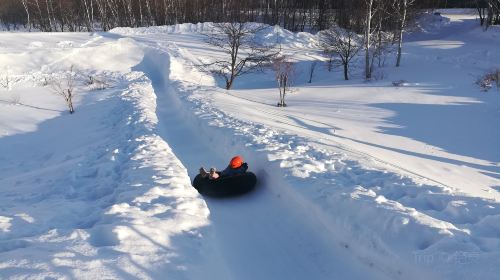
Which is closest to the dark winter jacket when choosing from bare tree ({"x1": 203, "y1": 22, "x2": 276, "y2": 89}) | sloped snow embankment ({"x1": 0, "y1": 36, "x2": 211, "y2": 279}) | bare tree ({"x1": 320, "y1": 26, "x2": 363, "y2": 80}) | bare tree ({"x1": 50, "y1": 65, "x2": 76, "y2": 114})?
sloped snow embankment ({"x1": 0, "y1": 36, "x2": 211, "y2": 279})

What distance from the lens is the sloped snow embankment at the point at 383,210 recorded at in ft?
19.2

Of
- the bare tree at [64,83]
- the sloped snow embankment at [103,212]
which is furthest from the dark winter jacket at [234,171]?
the bare tree at [64,83]

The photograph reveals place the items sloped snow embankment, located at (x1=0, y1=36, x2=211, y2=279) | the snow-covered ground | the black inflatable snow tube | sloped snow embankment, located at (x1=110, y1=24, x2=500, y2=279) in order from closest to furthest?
sloped snow embankment, located at (x1=0, y1=36, x2=211, y2=279)
sloped snow embankment, located at (x1=110, y1=24, x2=500, y2=279)
the snow-covered ground
the black inflatable snow tube

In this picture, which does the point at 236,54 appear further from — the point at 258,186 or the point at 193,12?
the point at 193,12

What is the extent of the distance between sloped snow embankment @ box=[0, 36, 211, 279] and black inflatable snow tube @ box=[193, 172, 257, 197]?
Result: 1.24 ft

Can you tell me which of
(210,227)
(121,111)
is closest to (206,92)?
(121,111)

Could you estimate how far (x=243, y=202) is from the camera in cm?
945

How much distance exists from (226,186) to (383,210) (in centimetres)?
359

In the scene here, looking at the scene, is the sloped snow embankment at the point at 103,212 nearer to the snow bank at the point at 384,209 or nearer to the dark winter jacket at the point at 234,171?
the dark winter jacket at the point at 234,171

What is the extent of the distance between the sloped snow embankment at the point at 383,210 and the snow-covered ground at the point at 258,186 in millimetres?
27

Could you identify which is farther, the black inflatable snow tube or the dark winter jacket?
the dark winter jacket

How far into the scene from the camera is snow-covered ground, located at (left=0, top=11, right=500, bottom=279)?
6.12m

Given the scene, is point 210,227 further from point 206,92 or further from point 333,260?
point 206,92

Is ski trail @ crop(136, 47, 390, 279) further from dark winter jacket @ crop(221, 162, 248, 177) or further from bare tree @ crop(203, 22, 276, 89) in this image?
bare tree @ crop(203, 22, 276, 89)
